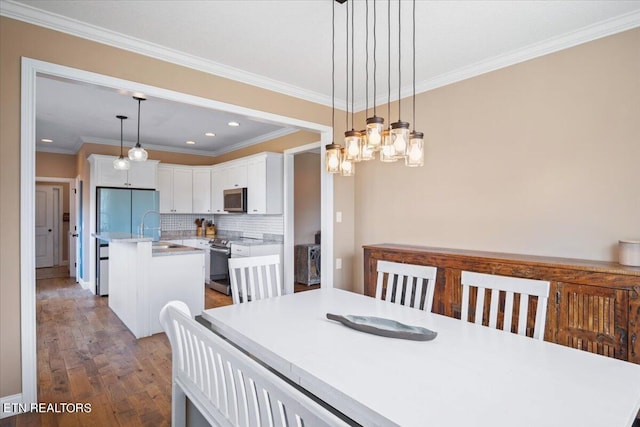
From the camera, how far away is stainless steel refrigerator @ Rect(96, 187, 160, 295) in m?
5.29

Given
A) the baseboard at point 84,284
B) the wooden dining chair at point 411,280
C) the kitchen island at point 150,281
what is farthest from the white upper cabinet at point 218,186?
the wooden dining chair at point 411,280

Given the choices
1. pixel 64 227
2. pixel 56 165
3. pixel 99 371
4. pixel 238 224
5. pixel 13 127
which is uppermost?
pixel 56 165

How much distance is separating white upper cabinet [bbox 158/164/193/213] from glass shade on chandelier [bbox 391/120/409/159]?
5.57 m

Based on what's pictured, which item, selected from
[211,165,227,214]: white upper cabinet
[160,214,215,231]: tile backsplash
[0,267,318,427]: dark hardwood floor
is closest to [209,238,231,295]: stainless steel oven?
[211,165,227,214]: white upper cabinet

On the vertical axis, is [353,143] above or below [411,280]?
above

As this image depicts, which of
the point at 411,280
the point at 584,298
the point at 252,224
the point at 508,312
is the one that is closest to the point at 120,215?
the point at 252,224

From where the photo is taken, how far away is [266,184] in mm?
5148

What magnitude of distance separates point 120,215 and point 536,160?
5633mm

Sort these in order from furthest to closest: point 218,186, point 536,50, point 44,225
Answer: point 44,225 → point 218,186 → point 536,50

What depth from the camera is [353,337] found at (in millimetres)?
1582

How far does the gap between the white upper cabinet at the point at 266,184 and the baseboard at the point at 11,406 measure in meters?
3.41

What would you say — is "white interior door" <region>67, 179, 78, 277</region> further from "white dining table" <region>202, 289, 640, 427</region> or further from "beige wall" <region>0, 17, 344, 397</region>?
"white dining table" <region>202, 289, 640, 427</region>

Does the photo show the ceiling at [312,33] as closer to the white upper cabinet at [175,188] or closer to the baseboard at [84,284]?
the white upper cabinet at [175,188]

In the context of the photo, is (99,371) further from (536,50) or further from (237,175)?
(536,50)
